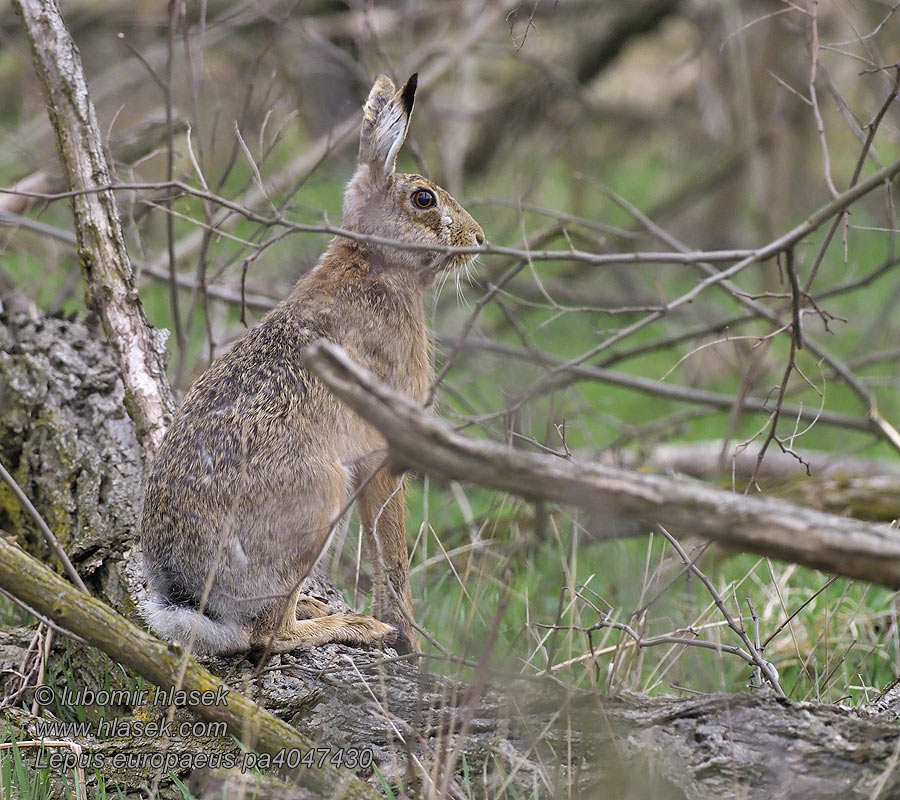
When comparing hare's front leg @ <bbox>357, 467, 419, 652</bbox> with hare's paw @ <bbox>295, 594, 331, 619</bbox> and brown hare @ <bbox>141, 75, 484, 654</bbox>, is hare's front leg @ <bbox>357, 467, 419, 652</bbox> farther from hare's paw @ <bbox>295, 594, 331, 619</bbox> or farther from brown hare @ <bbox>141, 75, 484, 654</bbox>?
hare's paw @ <bbox>295, 594, 331, 619</bbox>

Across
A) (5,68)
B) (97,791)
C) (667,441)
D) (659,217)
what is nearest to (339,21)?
(659,217)

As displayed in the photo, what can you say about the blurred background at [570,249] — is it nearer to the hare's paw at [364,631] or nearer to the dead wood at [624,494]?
the hare's paw at [364,631]

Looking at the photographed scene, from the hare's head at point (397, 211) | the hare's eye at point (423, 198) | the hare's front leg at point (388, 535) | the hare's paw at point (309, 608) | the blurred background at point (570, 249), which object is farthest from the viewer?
the hare's eye at point (423, 198)

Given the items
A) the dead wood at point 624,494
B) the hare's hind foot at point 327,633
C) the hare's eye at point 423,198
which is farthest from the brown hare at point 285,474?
the dead wood at point 624,494

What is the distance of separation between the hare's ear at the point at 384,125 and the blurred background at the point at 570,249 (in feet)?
1.57

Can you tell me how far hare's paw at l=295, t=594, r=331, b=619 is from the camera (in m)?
3.64

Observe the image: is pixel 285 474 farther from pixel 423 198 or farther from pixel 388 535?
pixel 423 198

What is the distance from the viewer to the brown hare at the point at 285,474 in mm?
3139

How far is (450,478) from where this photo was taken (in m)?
2.09

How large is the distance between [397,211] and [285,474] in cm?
148

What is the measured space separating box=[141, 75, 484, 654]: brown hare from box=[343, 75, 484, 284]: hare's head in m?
0.03

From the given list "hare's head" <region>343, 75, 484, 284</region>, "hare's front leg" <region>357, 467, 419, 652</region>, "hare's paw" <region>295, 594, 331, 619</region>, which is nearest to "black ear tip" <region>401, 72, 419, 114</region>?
"hare's head" <region>343, 75, 484, 284</region>

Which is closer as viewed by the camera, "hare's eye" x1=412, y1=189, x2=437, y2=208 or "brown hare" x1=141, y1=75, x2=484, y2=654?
"brown hare" x1=141, y1=75, x2=484, y2=654

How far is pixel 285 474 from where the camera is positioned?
3.19 meters
